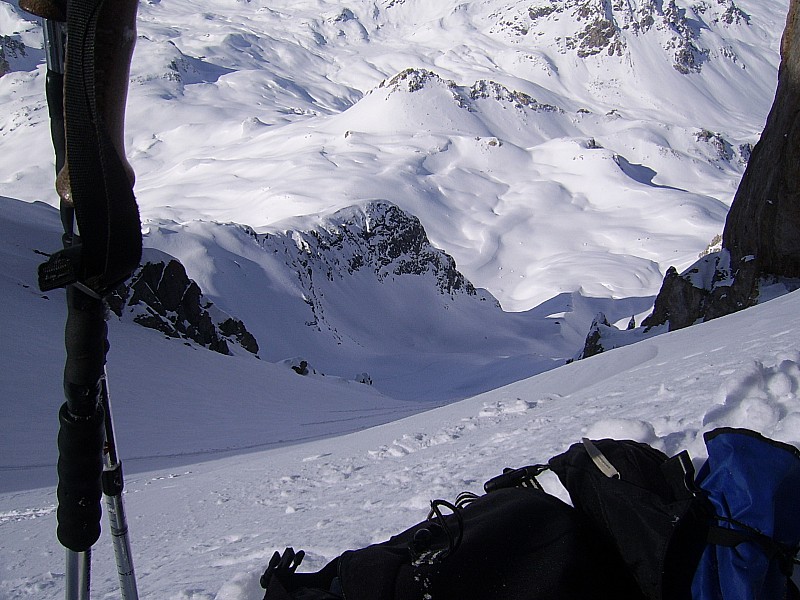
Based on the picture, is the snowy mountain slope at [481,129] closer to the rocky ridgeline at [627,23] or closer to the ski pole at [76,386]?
the rocky ridgeline at [627,23]

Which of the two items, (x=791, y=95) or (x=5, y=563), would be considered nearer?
(x=5, y=563)

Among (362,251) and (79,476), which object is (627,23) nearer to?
(362,251)

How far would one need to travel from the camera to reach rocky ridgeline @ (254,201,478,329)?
28.4 metres

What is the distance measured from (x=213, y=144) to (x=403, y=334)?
2118 inches

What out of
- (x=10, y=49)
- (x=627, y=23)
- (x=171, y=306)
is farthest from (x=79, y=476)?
(x=10, y=49)

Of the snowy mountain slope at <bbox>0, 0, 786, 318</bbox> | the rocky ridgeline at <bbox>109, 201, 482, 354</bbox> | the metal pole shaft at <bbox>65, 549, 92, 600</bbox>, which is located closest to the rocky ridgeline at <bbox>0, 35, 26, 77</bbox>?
the snowy mountain slope at <bbox>0, 0, 786, 318</bbox>

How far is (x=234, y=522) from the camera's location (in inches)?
111

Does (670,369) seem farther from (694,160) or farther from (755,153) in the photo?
(694,160)

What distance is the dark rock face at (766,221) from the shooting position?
28.2ft

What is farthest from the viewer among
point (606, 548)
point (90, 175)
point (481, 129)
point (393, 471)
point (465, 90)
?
point (465, 90)

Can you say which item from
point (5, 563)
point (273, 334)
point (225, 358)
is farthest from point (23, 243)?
point (5, 563)

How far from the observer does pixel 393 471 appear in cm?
305

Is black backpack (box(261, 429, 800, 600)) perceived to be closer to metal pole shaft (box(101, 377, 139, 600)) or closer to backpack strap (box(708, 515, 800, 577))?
backpack strap (box(708, 515, 800, 577))

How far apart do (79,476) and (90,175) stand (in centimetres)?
55
